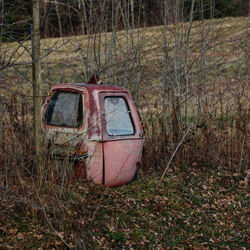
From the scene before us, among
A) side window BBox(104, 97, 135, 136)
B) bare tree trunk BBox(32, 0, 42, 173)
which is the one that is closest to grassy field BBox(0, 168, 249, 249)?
bare tree trunk BBox(32, 0, 42, 173)

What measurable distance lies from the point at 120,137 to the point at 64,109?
102cm

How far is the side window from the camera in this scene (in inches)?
260

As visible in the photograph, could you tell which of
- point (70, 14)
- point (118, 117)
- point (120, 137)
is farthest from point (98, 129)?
point (70, 14)

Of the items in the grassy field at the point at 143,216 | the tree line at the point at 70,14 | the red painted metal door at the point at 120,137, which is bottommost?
the grassy field at the point at 143,216

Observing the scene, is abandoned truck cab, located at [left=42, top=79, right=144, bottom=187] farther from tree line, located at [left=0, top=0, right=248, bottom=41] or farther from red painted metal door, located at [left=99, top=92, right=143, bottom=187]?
tree line, located at [left=0, top=0, right=248, bottom=41]

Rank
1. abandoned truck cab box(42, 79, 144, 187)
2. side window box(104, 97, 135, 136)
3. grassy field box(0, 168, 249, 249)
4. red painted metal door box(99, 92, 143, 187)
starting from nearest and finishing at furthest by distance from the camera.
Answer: grassy field box(0, 168, 249, 249) < abandoned truck cab box(42, 79, 144, 187) < red painted metal door box(99, 92, 143, 187) < side window box(104, 97, 135, 136)

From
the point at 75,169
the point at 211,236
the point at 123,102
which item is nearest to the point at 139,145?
the point at 123,102

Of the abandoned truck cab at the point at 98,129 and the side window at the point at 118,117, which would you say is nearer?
the abandoned truck cab at the point at 98,129

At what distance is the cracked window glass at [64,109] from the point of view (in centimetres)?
651

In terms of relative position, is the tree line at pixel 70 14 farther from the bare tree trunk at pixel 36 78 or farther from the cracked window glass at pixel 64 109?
the cracked window glass at pixel 64 109

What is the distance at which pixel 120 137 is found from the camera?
664 cm

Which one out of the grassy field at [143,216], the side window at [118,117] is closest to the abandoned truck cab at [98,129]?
the side window at [118,117]

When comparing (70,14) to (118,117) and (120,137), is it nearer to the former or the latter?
(118,117)

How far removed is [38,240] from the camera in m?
4.99
